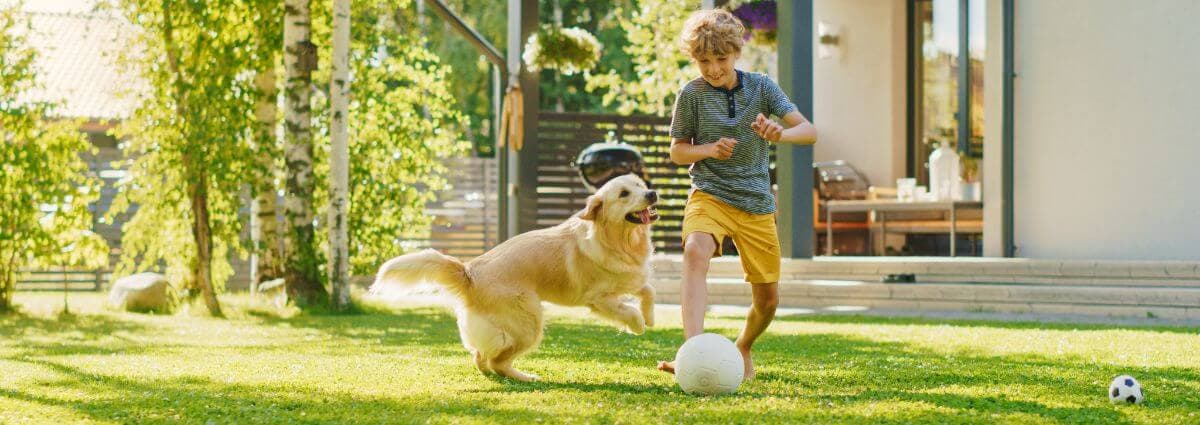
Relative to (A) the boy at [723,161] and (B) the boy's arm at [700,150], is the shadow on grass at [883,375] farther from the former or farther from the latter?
(B) the boy's arm at [700,150]

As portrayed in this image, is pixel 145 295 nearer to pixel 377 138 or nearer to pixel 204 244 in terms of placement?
pixel 204 244

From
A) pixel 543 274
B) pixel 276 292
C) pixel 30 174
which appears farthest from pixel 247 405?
pixel 30 174

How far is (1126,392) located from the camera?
4.46m

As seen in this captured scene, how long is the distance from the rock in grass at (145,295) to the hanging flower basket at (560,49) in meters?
4.35

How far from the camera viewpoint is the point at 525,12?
1405 centimetres

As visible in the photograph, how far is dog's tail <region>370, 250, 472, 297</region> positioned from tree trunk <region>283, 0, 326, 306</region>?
18.9 feet

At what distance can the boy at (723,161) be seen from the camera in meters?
5.02

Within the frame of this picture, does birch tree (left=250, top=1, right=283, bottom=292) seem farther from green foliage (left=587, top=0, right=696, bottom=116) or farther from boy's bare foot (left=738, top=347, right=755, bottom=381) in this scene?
green foliage (left=587, top=0, right=696, bottom=116)

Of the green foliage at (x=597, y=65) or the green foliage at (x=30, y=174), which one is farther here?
the green foliage at (x=597, y=65)

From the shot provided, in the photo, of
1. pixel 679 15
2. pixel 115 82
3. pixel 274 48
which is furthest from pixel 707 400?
pixel 679 15

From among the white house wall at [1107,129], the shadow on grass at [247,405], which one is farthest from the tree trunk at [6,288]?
the white house wall at [1107,129]

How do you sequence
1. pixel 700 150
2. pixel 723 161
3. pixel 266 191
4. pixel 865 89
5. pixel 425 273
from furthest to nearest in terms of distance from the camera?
1. pixel 865 89
2. pixel 266 191
3. pixel 425 273
4. pixel 723 161
5. pixel 700 150

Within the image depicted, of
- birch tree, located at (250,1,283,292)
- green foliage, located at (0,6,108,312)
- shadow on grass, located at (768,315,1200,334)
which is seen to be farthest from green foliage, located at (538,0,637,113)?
shadow on grass, located at (768,315,1200,334)

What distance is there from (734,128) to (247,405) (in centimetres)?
218
